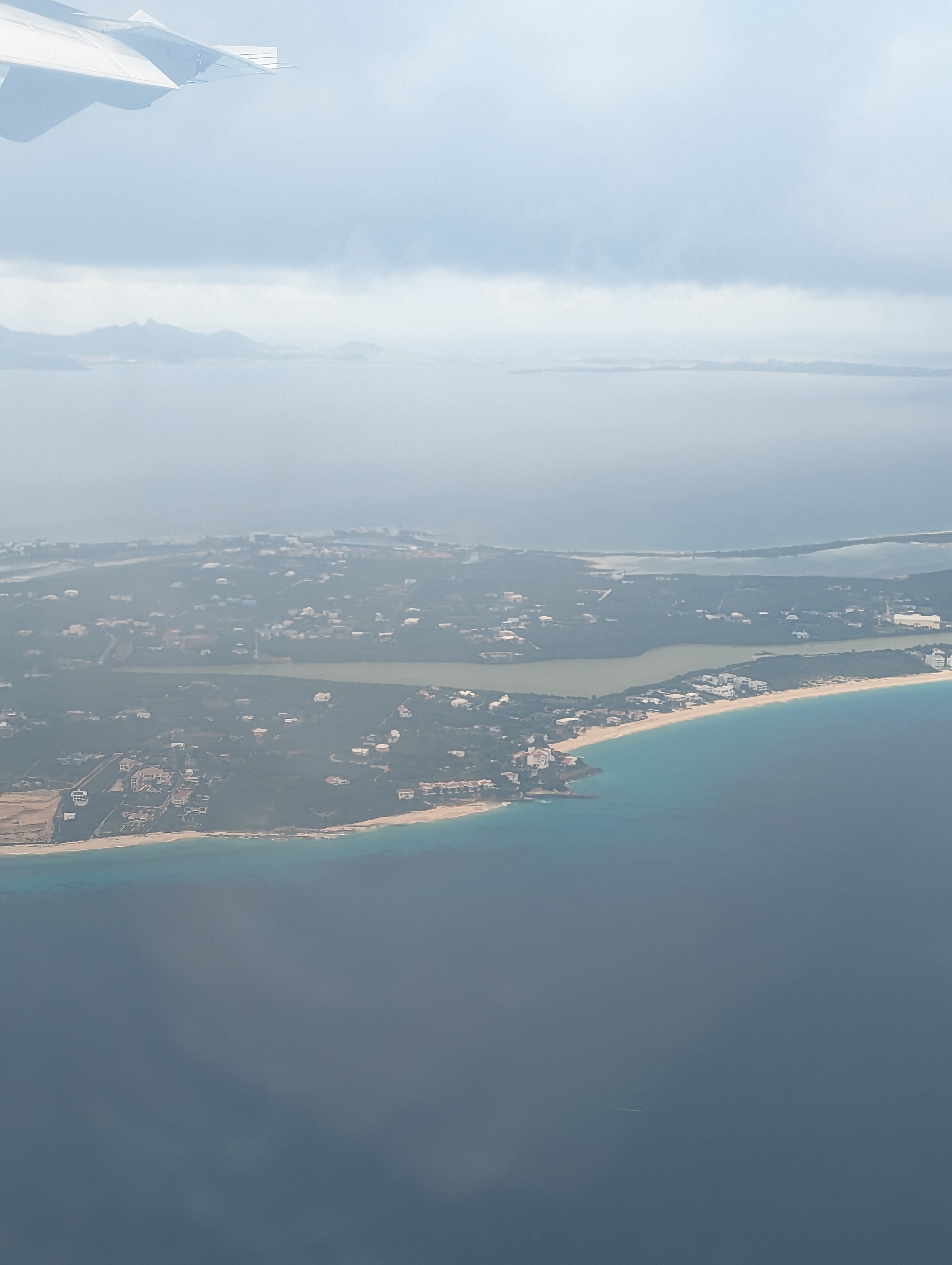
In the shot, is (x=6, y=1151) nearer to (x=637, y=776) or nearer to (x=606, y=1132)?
(x=606, y=1132)

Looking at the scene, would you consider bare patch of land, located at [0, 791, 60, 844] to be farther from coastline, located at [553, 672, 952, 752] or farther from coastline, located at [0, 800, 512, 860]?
coastline, located at [553, 672, 952, 752]

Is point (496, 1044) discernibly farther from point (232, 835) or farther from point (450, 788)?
point (450, 788)

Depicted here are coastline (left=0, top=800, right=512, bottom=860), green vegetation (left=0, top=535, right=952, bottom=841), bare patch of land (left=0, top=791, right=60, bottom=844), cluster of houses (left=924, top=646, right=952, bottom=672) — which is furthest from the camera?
cluster of houses (left=924, top=646, right=952, bottom=672)

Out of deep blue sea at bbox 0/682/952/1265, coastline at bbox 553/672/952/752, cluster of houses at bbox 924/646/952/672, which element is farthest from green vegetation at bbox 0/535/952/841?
deep blue sea at bbox 0/682/952/1265

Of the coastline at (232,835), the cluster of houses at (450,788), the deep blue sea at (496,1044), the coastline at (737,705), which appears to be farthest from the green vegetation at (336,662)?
the deep blue sea at (496,1044)

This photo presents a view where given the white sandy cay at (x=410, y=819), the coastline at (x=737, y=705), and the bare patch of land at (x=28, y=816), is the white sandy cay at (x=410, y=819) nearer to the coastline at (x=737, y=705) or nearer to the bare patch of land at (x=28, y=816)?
the coastline at (x=737, y=705)

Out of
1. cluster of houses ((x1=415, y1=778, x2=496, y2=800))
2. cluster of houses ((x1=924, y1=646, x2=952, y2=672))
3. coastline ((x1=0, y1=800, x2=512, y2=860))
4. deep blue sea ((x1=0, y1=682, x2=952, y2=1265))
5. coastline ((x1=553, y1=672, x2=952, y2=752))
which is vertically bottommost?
deep blue sea ((x1=0, y1=682, x2=952, y2=1265))
